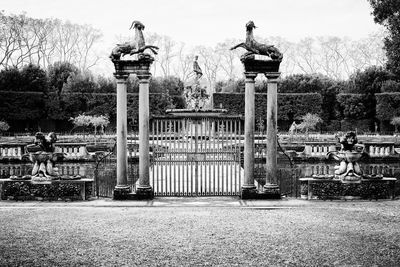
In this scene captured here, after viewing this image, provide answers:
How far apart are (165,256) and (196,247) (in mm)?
627

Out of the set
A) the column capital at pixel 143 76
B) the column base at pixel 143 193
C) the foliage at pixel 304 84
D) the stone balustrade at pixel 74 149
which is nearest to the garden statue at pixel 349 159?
the column base at pixel 143 193

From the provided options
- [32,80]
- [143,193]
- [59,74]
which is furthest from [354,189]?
[59,74]

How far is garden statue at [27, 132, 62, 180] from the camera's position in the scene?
1145 cm

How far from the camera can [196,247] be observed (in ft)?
23.4

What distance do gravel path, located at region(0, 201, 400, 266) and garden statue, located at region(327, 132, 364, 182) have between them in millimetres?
930

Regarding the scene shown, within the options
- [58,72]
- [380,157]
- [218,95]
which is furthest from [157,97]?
[380,157]

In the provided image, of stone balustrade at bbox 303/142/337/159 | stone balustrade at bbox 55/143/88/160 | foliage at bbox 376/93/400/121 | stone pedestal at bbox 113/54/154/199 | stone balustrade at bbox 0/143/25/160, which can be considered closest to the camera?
stone pedestal at bbox 113/54/154/199

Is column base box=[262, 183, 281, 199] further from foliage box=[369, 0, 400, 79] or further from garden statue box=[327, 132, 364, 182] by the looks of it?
foliage box=[369, 0, 400, 79]

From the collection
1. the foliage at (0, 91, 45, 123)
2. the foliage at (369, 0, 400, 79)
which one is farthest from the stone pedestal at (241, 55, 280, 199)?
the foliage at (0, 91, 45, 123)

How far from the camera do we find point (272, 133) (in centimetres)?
1144

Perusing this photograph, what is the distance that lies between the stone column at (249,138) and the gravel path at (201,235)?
1.03 m

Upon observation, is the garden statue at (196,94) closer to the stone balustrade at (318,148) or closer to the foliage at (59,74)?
the stone balustrade at (318,148)

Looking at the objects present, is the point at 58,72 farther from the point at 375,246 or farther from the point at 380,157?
the point at 375,246

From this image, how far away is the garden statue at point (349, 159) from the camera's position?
11.4 meters
